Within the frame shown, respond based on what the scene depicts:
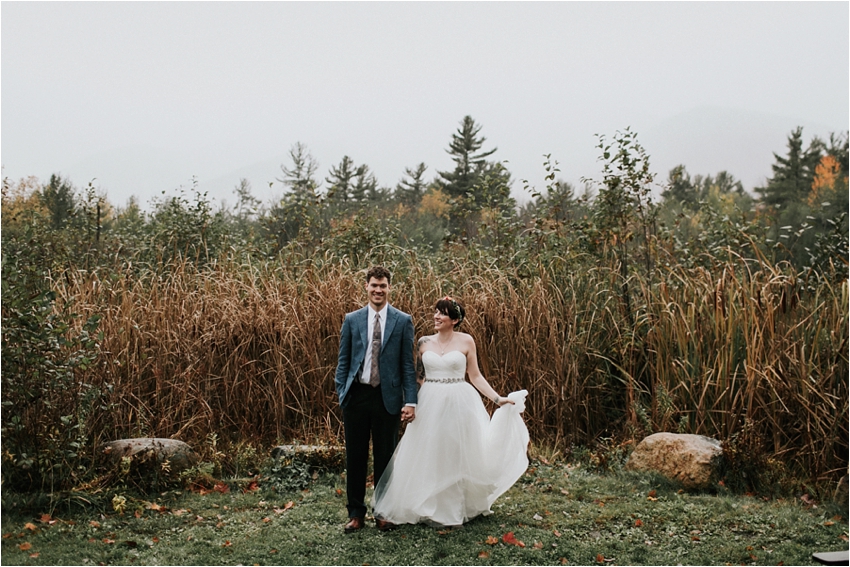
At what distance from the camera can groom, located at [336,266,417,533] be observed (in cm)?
471

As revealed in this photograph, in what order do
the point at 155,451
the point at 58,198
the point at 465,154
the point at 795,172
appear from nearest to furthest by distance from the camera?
the point at 155,451 → the point at 58,198 → the point at 465,154 → the point at 795,172

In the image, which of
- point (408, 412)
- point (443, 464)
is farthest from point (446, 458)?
point (408, 412)

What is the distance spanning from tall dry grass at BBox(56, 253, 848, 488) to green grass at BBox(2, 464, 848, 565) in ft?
3.75

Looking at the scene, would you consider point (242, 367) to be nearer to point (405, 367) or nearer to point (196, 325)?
point (196, 325)

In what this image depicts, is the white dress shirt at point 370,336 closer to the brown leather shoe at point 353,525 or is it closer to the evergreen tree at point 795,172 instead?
the brown leather shoe at point 353,525

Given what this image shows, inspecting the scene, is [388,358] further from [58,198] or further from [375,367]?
[58,198]

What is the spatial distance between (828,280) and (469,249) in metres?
3.89

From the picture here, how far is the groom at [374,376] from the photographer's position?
15.4ft

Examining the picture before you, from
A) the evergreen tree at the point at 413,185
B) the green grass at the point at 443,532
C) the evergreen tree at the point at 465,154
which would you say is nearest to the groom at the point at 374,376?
the green grass at the point at 443,532

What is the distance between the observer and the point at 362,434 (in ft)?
15.7

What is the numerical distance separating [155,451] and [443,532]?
246cm

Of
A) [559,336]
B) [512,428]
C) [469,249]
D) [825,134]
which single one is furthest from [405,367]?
[825,134]

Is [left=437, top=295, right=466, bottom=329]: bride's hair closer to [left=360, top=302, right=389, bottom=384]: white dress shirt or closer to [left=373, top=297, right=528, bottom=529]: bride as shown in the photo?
[left=373, top=297, right=528, bottom=529]: bride

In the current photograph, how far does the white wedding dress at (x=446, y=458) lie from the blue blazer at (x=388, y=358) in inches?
7.8
